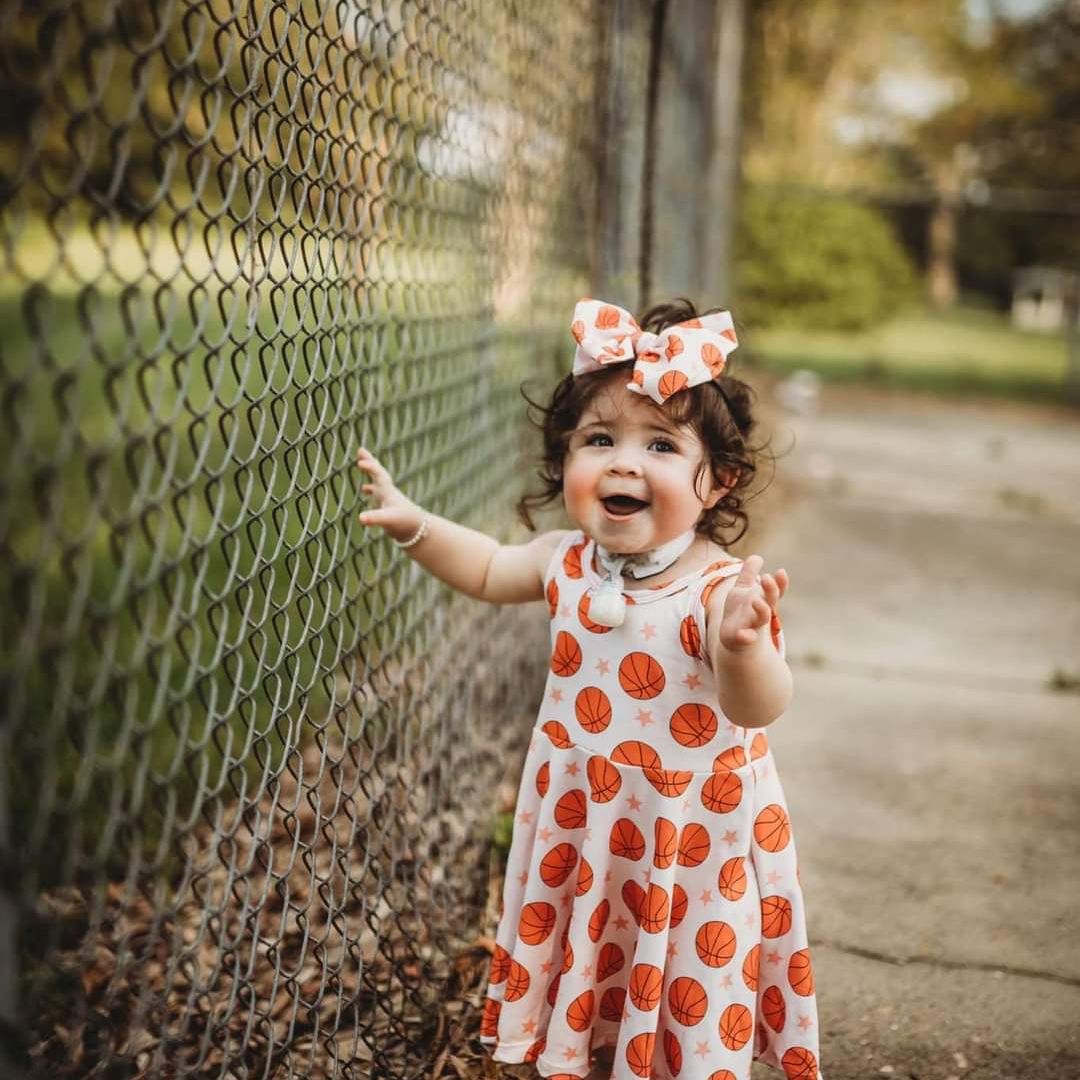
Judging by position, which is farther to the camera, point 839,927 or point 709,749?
point 839,927

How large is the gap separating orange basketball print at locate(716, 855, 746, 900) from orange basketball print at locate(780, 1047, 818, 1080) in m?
0.32

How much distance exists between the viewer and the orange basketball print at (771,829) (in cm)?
188

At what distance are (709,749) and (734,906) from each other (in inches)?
10.4

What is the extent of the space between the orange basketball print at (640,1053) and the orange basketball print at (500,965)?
0.29 m

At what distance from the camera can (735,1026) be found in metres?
1.87

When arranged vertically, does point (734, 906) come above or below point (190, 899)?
above

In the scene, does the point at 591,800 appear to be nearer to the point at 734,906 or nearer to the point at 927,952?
the point at 734,906

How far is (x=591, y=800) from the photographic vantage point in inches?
73.9

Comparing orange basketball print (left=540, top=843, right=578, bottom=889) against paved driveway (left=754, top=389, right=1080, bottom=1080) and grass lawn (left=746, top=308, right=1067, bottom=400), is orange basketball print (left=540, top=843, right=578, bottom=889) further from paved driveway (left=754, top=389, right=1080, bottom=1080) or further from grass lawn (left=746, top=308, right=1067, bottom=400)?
grass lawn (left=746, top=308, right=1067, bottom=400)

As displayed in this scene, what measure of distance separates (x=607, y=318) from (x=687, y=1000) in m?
1.13

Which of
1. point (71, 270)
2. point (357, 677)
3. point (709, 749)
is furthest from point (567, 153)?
point (71, 270)

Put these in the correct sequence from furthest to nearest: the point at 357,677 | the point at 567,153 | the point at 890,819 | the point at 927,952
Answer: the point at 567,153
the point at 890,819
the point at 927,952
the point at 357,677

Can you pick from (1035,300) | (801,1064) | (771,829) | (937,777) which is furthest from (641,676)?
(1035,300)

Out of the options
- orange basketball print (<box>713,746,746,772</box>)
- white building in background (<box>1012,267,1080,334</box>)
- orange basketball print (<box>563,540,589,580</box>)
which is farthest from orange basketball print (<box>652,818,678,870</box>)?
white building in background (<box>1012,267,1080,334</box>)
